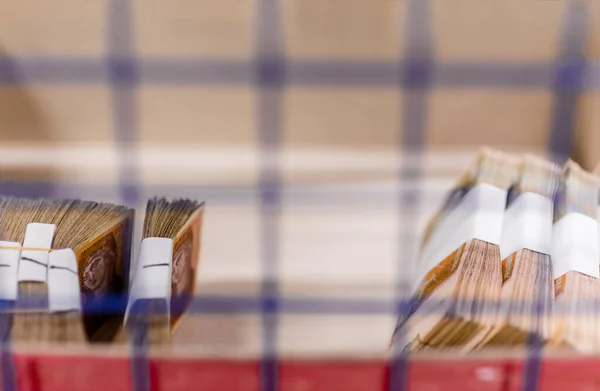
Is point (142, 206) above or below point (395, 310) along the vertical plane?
above

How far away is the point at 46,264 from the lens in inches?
23.6

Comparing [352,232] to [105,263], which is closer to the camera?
[105,263]

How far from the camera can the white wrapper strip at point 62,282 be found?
0.60 metres

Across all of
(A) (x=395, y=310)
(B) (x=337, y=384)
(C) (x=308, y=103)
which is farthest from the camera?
(C) (x=308, y=103)

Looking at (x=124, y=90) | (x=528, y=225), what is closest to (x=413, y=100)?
(x=528, y=225)

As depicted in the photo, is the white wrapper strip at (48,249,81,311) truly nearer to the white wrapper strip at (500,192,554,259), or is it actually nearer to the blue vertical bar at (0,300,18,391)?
the blue vertical bar at (0,300,18,391)

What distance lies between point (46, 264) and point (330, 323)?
38cm

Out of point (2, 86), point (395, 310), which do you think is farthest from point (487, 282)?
point (2, 86)

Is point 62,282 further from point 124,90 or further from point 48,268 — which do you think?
point 124,90

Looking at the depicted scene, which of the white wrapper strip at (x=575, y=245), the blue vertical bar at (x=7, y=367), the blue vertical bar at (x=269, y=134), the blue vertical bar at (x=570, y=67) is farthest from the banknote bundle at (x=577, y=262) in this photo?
the blue vertical bar at (x=7, y=367)

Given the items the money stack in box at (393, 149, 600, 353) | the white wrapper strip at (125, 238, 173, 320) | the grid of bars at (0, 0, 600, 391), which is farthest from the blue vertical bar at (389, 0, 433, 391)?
the white wrapper strip at (125, 238, 173, 320)

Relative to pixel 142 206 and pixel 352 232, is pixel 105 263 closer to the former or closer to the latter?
pixel 142 206

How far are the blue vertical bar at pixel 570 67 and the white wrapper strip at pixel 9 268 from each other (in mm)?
696

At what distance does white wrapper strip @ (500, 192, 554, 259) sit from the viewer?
66cm
